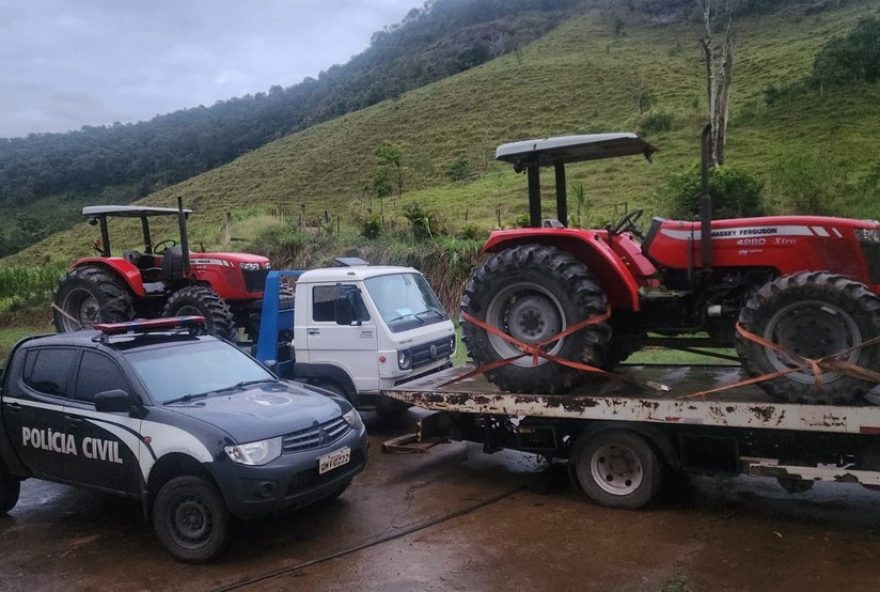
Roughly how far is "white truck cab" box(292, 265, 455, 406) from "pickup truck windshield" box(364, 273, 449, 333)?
14 millimetres

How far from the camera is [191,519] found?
210 inches

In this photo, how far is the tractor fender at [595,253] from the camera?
20.2 ft

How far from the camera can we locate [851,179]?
23.3 meters

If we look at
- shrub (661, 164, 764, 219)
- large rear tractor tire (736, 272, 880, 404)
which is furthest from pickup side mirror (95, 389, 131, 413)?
shrub (661, 164, 764, 219)

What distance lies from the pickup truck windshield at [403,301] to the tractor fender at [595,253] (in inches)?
98.5

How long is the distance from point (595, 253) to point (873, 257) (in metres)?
2.05

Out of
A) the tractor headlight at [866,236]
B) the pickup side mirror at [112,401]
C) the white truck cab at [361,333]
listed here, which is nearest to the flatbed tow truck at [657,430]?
the tractor headlight at [866,236]

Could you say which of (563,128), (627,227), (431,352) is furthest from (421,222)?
(563,128)

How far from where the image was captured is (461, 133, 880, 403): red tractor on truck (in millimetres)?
5289

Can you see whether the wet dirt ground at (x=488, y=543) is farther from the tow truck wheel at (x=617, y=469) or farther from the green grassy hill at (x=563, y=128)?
the green grassy hill at (x=563, y=128)

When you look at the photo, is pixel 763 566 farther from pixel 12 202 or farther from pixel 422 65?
pixel 422 65

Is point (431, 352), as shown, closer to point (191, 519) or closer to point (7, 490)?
point (191, 519)

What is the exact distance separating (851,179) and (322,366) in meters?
20.8

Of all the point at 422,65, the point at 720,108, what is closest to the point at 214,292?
the point at 720,108
